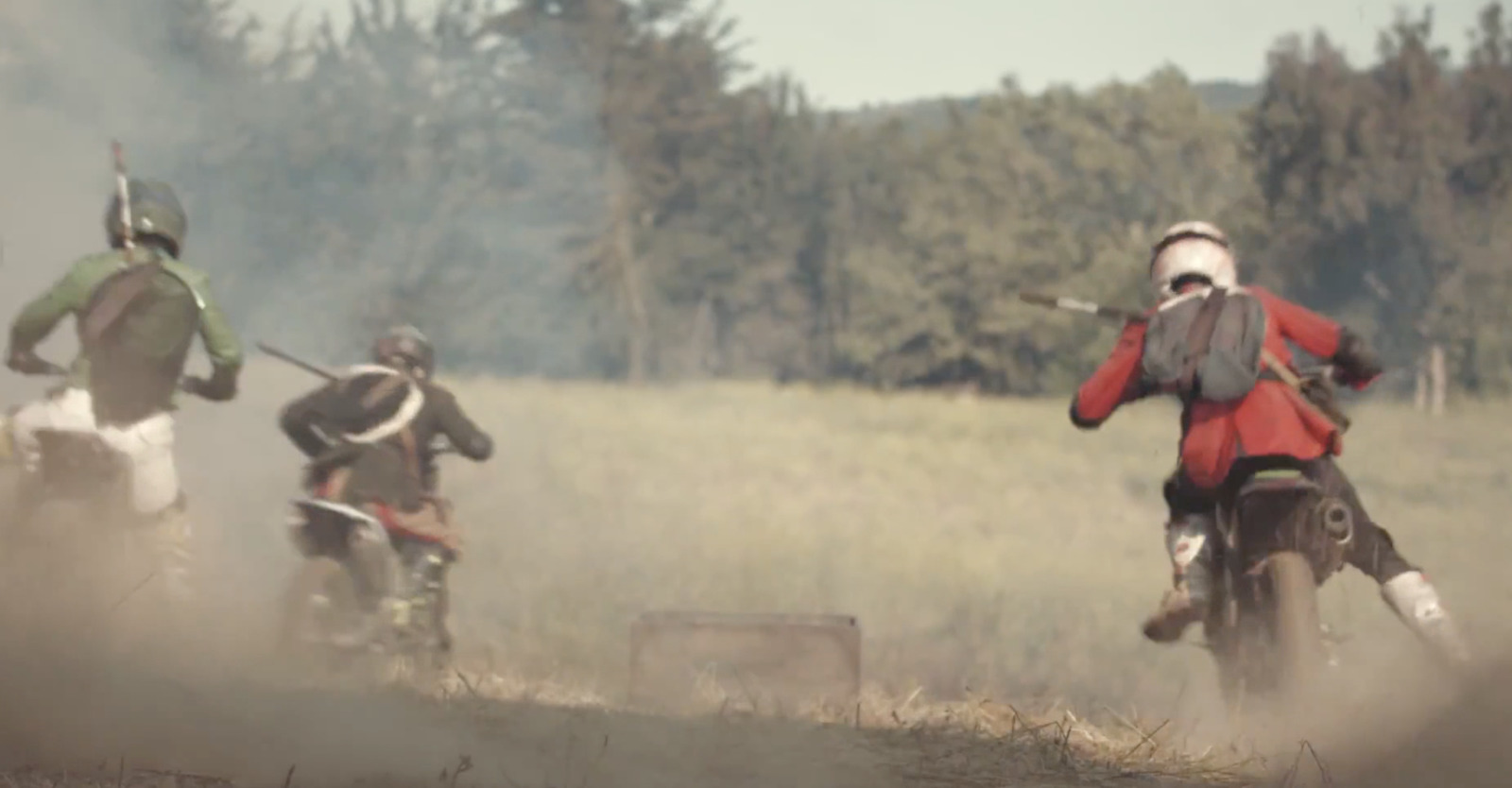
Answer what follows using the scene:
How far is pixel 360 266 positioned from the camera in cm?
2323

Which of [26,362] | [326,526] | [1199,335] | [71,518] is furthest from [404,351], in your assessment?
[1199,335]

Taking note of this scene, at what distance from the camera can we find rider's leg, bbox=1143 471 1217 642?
23.3ft

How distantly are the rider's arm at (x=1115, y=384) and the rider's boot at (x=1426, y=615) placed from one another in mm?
1027

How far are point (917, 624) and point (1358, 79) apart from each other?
19.2 meters

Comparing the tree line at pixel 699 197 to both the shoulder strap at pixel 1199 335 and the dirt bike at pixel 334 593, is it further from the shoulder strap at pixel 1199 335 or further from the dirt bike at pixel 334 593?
the shoulder strap at pixel 1199 335

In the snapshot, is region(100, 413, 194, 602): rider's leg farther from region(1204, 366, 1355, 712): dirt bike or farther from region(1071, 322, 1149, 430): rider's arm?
region(1204, 366, 1355, 712): dirt bike

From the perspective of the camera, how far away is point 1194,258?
23.4 ft

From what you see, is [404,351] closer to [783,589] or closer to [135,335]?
[135,335]

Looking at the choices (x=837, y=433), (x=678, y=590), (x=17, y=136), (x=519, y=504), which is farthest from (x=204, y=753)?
(x=837, y=433)

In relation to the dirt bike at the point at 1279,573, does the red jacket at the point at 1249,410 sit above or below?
above

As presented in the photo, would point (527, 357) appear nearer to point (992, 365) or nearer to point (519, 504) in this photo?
point (519, 504)

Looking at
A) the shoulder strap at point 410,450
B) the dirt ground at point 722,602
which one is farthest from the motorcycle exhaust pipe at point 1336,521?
the shoulder strap at point 410,450

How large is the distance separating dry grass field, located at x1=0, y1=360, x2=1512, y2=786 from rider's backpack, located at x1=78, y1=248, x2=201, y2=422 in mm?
993

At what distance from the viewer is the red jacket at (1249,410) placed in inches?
266
